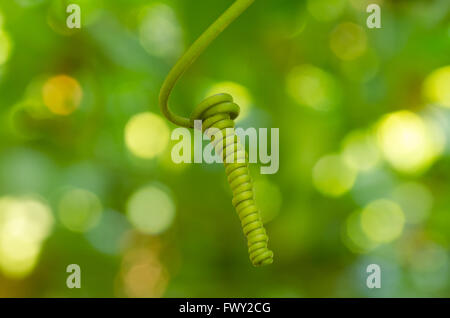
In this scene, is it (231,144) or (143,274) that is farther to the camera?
(143,274)

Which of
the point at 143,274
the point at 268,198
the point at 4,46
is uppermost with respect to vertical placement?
the point at 4,46

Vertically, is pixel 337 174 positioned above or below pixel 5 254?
above

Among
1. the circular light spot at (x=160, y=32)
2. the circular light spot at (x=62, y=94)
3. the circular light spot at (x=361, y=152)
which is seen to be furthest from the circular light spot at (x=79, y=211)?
the circular light spot at (x=361, y=152)

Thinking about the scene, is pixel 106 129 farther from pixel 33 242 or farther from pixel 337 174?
pixel 337 174

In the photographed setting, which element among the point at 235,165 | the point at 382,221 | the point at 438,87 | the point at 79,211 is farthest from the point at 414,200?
the point at 79,211

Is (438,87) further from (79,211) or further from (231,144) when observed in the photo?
(79,211)

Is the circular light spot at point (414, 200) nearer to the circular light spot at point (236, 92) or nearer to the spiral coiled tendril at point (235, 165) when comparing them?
the circular light spot at point (236, 92)
